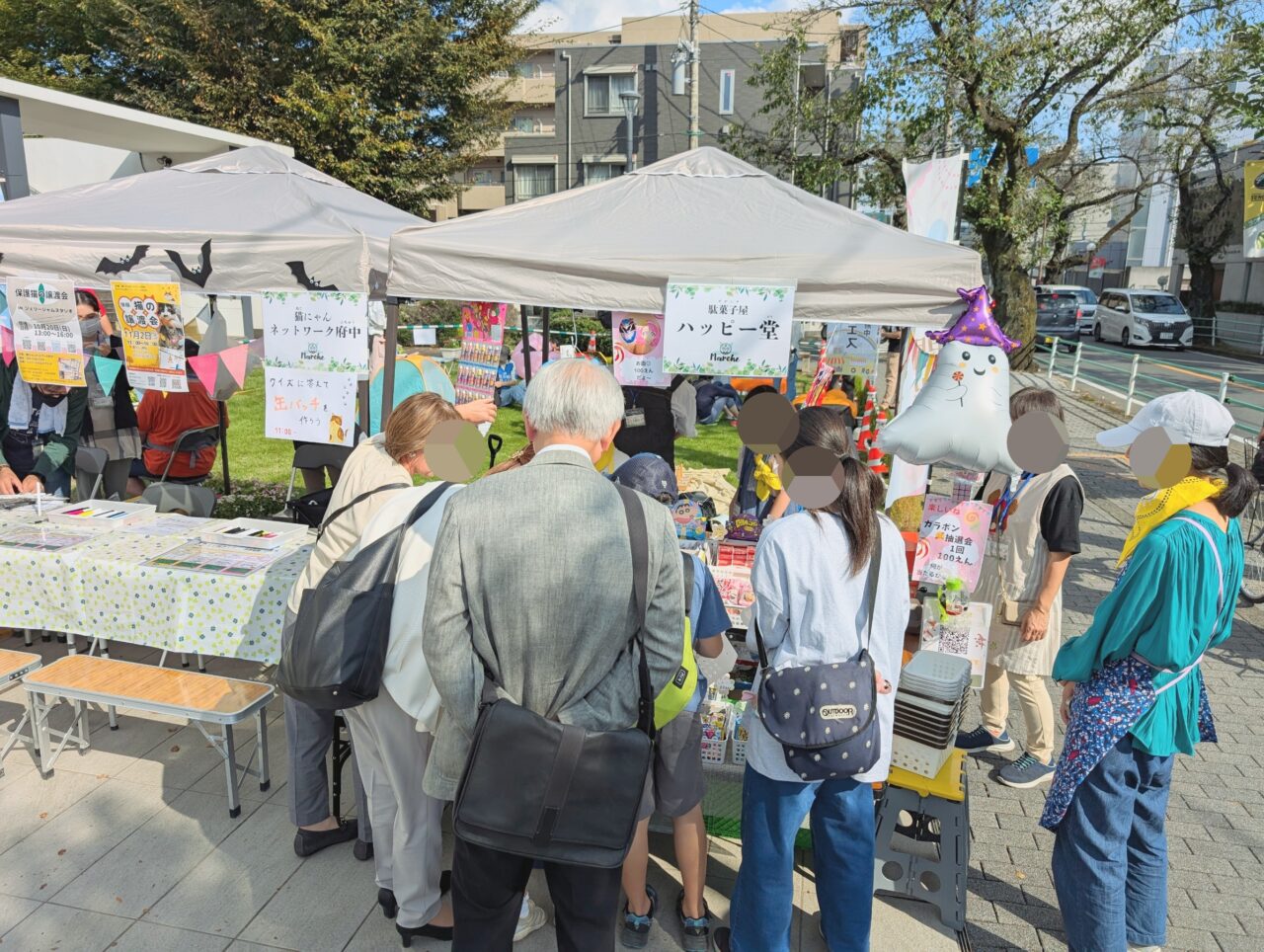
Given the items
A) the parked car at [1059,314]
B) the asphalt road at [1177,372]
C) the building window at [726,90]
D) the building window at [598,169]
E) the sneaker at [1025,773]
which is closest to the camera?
the sneaker at [1025,773]

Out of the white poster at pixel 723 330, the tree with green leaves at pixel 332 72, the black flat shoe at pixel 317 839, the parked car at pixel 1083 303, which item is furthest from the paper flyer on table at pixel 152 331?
the parked car at pixel 1083 303

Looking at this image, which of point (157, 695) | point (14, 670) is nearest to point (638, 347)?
point (157, 695)

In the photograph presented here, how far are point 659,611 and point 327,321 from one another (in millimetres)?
2660

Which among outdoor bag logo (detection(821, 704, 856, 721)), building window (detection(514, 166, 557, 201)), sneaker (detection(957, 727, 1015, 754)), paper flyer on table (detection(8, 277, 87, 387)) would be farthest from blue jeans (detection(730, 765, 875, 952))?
building window (detection(514, 166, 557, 201))

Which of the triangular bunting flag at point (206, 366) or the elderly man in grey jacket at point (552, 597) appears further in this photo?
the triangular bunting flag at point (206, 366)

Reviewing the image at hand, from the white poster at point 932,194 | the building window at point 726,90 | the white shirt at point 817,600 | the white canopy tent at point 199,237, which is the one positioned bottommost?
the white shirt at point 817,600

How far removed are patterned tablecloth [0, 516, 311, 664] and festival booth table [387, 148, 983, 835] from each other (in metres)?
1.43

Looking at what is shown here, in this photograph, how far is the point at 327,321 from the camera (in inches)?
147

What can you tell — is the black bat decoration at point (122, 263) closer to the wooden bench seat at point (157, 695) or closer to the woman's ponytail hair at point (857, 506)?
the wooden bench seat at point (157, 695)

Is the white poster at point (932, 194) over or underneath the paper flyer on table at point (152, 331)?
over

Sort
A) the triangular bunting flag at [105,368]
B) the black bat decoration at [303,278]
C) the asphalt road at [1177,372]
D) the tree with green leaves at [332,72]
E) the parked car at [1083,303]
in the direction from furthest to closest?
the parked car at [1083,303], the tree with green leaves at [332,72], the asphalt road at [1177,372], the triangular bunting flag at [105,368], the black bat decoration at [303,278]

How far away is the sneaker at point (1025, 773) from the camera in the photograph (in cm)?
362

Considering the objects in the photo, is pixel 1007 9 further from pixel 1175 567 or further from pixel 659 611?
pixel 659 611

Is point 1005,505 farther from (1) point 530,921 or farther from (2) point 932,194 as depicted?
(2) point 932,194
